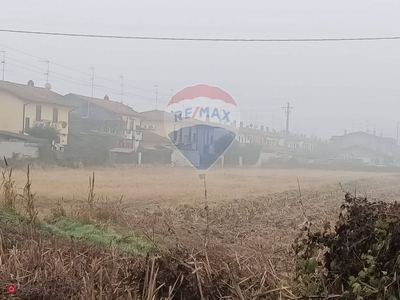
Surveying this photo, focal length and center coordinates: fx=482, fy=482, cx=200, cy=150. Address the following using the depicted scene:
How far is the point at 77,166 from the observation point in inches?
638

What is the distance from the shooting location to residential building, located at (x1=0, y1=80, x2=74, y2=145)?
1551 cm

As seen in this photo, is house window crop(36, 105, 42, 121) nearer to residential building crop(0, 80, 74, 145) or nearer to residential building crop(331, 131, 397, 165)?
residential building crop(0, 80, 74, 145)

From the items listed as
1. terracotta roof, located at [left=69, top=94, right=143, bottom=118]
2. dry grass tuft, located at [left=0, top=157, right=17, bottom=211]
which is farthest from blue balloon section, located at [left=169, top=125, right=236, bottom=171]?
dry grass tuft, located at [left=0, top=157, right=17, bottom=211]

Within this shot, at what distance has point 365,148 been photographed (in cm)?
1856

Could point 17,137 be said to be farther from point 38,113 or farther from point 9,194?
point 9,194

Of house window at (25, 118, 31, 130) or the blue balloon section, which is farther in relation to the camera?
house window at (25, 118, 31, 130)

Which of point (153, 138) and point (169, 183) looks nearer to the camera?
point (169, 183)

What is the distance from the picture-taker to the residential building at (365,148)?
17.2 meters

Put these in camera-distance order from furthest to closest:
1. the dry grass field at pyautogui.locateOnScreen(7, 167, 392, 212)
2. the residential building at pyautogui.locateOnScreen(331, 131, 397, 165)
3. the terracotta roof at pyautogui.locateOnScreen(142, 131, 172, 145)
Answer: the residential building at pyautogui.locateOnScreen(331, 131, 397, 165) < the terracotta roof at pyautogui.locateOnScreen(142, 131, 172, 145) < the dry grass field at pyautogui.locateOnScreen(7, 167, 392, 212)

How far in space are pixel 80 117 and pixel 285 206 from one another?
899 centimetres

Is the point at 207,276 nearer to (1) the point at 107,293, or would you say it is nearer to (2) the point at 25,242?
(1) the point at 107,293

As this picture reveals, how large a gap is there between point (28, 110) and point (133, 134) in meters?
3.49

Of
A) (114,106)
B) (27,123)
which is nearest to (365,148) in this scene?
(114,106)

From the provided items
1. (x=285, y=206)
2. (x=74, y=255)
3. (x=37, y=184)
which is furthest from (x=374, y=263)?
(x=37, y=184)
